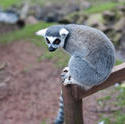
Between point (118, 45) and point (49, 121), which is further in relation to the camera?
point (118, 45)

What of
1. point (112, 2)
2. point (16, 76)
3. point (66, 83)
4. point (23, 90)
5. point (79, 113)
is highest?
point (112, 2)

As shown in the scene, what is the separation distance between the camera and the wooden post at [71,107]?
2.55 metres

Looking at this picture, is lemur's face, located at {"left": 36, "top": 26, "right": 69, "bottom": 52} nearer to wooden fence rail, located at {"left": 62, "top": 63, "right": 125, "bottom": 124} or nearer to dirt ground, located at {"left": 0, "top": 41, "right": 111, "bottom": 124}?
wooden fence rail, located at {"left": 62, "top": 63, "right": 125, "bottom": 124}

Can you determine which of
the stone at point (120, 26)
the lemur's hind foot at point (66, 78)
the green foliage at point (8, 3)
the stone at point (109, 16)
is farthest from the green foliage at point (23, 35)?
the lemur's hind foot at point (66, 78)

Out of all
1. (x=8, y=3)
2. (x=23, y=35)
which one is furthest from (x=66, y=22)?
(x=8, y=3)

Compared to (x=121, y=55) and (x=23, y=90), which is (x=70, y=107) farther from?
(x=121, y=55)

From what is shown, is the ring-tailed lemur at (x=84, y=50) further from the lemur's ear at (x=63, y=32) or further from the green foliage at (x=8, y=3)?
the green foliage at (x=8, y=3)

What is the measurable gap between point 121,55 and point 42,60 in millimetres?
1793

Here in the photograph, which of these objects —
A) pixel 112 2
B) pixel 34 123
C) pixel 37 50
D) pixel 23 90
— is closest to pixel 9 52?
pixel 37 50

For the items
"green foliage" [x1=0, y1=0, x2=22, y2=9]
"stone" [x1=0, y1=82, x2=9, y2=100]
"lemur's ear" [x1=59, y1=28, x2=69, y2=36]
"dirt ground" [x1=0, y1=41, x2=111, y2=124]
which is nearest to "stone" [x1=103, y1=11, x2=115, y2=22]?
"dirt ground" [x1=0, y1=41, x2=111, y2=124]

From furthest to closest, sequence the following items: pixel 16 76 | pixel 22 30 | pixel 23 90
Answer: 1. pixel 22 30
2. pixel 16 76
3. pixel 23 90

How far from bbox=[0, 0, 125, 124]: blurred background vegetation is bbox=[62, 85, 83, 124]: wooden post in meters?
1.45

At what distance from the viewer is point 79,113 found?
2727 mm

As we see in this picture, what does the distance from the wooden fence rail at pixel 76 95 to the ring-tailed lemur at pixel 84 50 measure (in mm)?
64
